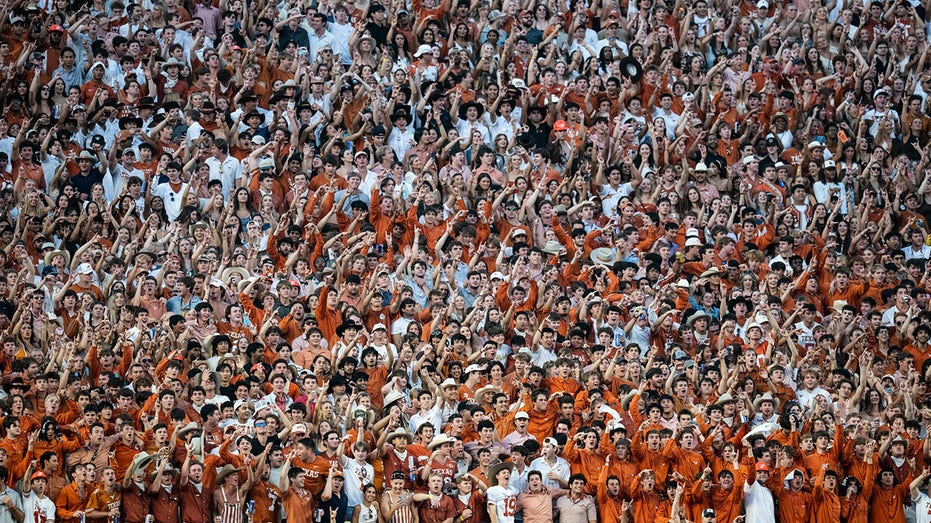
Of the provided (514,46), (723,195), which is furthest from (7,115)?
(723,195)

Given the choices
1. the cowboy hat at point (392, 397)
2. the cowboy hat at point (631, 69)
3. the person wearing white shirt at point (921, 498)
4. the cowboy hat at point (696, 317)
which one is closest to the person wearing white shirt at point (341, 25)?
the cowboy hat at point (631, 69)

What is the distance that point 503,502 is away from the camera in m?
20.2

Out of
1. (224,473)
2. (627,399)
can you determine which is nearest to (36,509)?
(224,473)

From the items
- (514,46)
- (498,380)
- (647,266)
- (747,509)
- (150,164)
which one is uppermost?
(514,46)

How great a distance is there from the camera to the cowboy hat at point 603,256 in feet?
80.3

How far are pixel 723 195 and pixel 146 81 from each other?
26.0 ft

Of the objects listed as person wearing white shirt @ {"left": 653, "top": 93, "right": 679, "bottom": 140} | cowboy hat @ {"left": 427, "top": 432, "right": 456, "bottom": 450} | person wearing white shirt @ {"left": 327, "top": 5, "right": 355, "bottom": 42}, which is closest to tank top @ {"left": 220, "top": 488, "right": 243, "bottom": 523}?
cowboy hat @ {"left": 427, "top": 432, "right": 456, "bottom": 450}

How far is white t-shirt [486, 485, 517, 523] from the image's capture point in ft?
66.2

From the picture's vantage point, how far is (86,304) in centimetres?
2225

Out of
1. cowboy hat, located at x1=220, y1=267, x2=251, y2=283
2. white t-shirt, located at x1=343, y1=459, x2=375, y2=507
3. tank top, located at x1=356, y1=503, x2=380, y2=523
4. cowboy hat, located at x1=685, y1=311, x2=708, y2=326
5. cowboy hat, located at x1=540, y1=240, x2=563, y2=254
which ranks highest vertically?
cowboy hat, located at x1=540, y1=240, x2=563, y2=254

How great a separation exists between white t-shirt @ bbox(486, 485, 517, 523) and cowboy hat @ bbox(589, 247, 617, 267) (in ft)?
16.4

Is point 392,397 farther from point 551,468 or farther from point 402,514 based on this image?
point 551,468

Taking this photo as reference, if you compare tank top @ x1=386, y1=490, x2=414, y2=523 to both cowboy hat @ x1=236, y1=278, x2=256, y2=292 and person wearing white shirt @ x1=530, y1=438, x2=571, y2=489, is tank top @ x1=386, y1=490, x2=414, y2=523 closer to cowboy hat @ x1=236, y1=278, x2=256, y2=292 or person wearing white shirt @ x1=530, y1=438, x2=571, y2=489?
person wearing white shirt @ x1=530, y1=438, x2=571, y2=489

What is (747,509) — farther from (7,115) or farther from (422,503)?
(7,115)
